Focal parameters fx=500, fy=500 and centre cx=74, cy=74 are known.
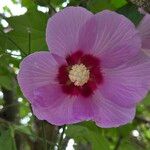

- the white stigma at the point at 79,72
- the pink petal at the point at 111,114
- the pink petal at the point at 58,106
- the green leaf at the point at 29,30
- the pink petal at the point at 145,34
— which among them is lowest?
the green leaf at the point at 29,30

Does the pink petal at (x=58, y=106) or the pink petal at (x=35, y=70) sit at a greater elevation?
the pink petal at (x=35, y=70)

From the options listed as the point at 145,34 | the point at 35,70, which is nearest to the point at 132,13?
the point at 145,34

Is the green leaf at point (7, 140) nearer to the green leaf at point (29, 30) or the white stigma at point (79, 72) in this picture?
the green leaf at point (29, 30)

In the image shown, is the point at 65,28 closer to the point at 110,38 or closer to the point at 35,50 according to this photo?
the point at 110,38

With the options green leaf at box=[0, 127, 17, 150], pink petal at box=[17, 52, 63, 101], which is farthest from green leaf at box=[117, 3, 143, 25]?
green leaf at box=[0, 127, 17, 150]

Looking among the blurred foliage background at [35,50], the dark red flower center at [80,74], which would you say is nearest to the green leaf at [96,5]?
the blurred foliage background at [35,50]

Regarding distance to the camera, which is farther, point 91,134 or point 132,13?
point 91,134

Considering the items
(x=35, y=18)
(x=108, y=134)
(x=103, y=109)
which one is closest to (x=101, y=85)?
(x=103, y=109)

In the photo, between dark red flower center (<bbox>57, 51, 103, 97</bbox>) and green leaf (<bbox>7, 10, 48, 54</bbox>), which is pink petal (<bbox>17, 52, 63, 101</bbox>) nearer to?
dark red flower center (<bbox>57, 51, 103, 97</bbox>)
